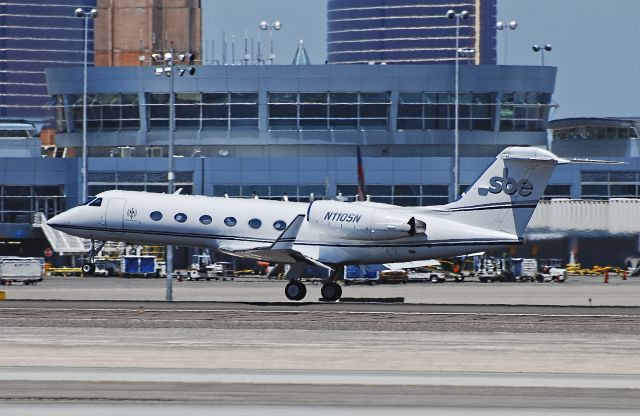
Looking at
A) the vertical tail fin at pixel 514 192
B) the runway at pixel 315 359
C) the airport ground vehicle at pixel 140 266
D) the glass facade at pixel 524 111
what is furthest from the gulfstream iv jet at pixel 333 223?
the glass facade at pixel 524 111

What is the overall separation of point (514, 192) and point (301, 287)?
9746 mm

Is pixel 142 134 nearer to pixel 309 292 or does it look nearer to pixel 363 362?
pixel 309 292

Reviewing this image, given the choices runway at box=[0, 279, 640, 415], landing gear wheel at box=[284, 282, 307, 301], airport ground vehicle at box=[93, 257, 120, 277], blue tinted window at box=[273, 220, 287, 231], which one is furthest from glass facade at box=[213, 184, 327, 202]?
runway at box=[0, 279, 640, 415]

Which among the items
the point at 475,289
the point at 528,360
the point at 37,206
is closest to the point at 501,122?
the point at 37,206

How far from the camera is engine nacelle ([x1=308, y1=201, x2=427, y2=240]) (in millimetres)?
58375

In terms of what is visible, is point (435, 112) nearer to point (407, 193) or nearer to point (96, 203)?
point (407, 193)

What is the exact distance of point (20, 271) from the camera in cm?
9106

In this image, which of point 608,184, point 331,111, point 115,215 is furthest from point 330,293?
point 608,184

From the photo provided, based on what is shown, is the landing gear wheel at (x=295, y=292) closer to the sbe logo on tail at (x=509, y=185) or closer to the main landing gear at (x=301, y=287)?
the main landing gear at (x=301, y=287)

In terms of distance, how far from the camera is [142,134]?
134 metres

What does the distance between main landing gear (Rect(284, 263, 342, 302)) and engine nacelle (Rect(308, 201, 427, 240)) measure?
2.12 metres

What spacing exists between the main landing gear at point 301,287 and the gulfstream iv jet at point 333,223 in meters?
0.04

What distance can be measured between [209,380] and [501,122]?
10462 cm

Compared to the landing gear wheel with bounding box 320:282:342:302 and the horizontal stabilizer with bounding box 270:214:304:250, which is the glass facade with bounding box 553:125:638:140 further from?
the horizontal stabilizer with bounding box 270:214:304:250
